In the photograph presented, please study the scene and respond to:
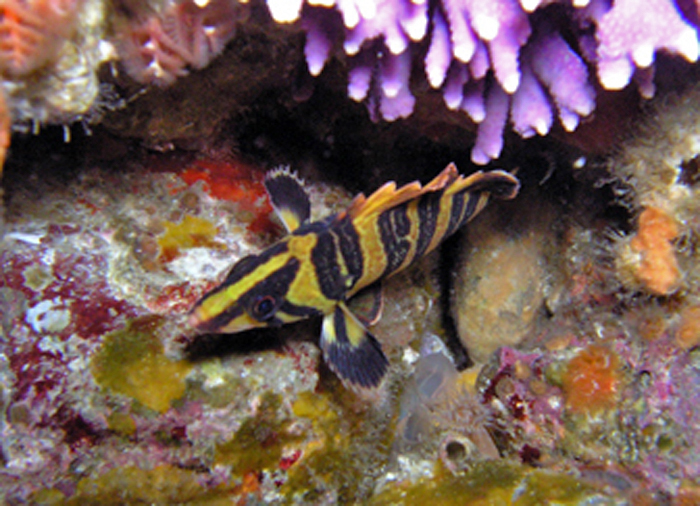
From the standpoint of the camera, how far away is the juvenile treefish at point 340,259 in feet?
8.64

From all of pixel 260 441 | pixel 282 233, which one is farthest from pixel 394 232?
pixel 260 441

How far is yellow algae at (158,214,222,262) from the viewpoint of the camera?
3.07 m

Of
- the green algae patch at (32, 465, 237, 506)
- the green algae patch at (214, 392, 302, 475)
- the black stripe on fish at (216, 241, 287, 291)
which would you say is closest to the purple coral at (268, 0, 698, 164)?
the black stripe on fish at (216, 241, 287, 291)

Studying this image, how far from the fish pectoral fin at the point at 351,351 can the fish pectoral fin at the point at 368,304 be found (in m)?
0.24

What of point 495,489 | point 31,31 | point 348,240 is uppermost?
point 31,31

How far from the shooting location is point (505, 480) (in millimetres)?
2762

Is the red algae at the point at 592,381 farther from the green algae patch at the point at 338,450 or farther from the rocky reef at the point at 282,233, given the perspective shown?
the green algae patch at the point at 338,450

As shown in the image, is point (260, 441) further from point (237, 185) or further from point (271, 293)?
point (237, 185)

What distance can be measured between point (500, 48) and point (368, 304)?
2.10 m

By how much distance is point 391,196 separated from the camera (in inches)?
108

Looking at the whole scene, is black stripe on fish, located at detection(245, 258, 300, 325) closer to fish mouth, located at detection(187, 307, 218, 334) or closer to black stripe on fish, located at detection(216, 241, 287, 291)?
black stripe on fish, located at detection(216, 241, 287, 291)

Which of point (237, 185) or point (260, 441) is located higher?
point (237, 185)

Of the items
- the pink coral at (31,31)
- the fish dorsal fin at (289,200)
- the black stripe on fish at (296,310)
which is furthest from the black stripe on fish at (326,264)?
the pink coral at (31,31)

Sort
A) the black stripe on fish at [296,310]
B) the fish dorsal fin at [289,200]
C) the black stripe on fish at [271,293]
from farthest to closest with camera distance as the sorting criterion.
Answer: the fish dorsal fin at [289,200], the black stripe on fish at [296,310], the black stripe on fish at [271,293]
